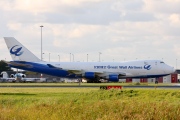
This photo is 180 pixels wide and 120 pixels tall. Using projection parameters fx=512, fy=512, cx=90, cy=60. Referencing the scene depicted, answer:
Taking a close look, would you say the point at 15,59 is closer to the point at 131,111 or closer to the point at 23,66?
the point at 23,66

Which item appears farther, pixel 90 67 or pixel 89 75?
pixel 90 67

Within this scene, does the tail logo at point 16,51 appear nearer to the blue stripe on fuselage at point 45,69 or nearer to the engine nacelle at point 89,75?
the blue stripe on fuselage at point 45,69

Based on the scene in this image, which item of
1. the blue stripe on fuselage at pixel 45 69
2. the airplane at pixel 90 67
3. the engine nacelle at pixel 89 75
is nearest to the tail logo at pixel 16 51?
the airplane at pixel 90 67

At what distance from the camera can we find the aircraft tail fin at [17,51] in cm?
9181

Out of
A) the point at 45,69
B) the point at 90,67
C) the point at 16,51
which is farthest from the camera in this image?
the point at 45,69

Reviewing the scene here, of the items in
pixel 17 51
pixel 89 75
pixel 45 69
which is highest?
pixel 17 51

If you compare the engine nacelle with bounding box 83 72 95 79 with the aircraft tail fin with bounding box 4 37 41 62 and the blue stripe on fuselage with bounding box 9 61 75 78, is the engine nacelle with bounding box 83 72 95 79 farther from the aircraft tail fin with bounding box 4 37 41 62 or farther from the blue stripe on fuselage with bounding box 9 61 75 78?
the aircraft tail fin with bounding box 4 37 41 62

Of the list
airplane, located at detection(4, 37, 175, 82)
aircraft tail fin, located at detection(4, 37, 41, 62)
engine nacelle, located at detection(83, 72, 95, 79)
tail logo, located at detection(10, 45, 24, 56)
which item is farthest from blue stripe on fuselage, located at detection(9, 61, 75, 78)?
engine nacelle, located at detection(83, 72, 95, 79)

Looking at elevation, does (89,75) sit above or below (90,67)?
below

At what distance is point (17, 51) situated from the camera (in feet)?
301

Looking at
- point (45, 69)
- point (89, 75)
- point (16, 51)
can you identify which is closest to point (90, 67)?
point (89, 75)

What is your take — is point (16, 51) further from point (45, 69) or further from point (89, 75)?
point (89, 75)

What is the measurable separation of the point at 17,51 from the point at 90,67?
44.1 feet

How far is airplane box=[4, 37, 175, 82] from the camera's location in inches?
3548
